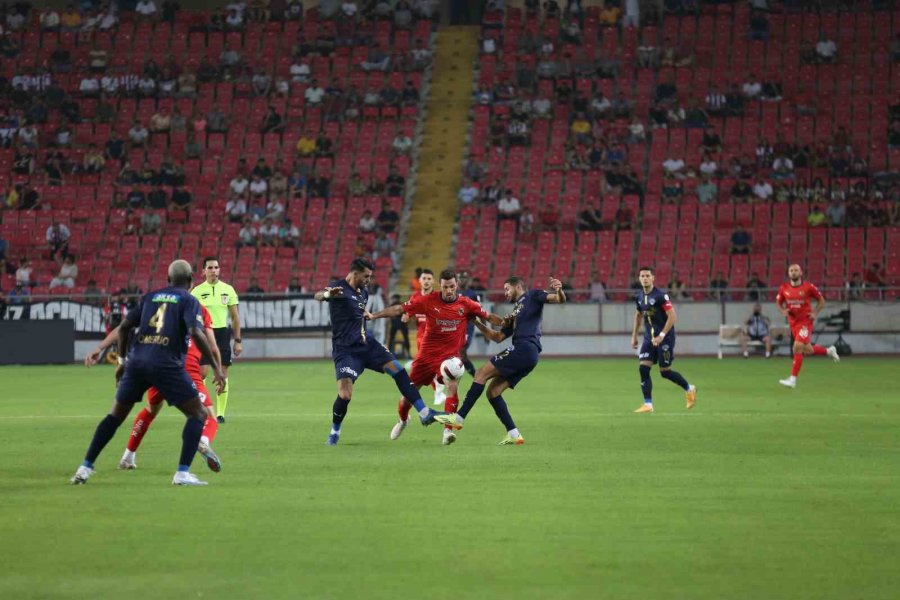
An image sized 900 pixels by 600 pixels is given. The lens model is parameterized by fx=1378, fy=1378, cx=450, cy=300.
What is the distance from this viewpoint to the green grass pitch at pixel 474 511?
25.4ft

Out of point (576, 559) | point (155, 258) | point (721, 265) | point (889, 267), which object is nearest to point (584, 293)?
point (721, 265)

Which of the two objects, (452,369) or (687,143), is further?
(687,143)

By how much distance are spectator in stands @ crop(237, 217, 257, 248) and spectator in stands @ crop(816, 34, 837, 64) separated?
19.7 meters

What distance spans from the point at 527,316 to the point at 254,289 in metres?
23.7

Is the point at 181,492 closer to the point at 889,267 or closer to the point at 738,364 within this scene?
the point at 738,364

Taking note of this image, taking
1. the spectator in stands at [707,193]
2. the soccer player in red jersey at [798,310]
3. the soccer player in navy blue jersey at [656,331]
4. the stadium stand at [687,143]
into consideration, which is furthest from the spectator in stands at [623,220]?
the soccer player in navy blue jersey at [656,331]

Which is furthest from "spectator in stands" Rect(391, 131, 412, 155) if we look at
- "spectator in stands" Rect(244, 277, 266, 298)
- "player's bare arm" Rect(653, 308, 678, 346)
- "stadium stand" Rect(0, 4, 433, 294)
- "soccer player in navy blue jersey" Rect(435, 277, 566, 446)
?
"soccer player in navy blue jersey" Rect(435, 277, 566, 446)

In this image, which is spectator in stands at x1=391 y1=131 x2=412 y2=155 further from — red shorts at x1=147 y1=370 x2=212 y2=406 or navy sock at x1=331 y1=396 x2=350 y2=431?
red shorts at x1=147 y1=370 x2=212 y2=406

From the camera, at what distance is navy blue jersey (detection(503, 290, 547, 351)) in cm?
1597

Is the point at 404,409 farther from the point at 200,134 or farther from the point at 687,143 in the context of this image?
the point at 200,134

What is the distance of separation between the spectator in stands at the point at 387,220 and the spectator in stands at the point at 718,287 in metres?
9.76

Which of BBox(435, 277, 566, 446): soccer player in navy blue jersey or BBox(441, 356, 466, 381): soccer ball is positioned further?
BBox(441, 356, 466, 381): soccer ball

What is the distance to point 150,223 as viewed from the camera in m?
42.6

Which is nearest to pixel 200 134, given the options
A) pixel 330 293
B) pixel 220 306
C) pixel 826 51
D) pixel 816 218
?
pixel 816 218
